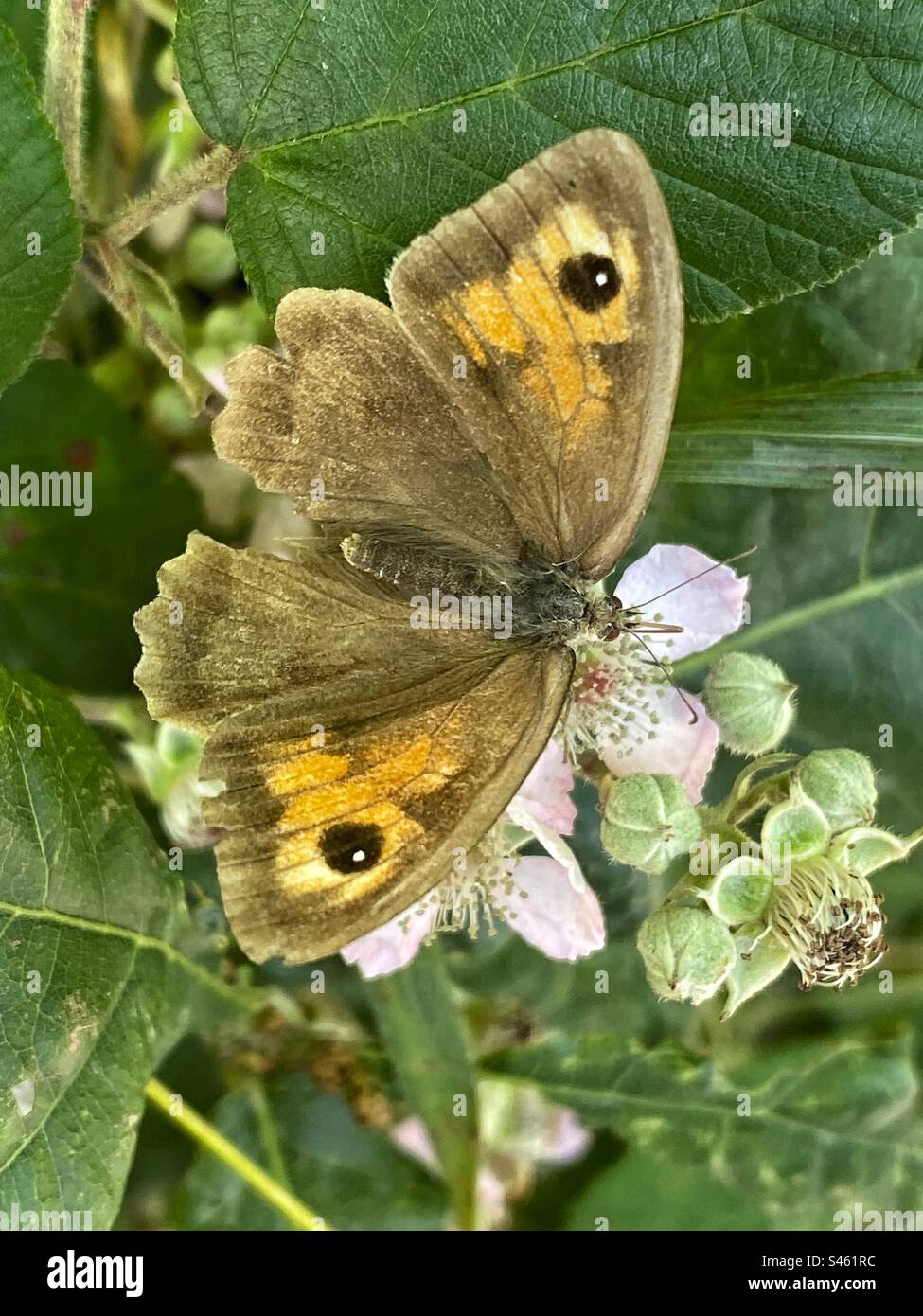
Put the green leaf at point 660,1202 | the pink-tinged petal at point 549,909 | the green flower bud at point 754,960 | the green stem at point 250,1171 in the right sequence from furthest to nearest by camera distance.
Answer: the green leaf at point 660,1202
the green stem at point 250,1171
the pink-tinged petal at point 549,909
the green flower bud at point 754,960

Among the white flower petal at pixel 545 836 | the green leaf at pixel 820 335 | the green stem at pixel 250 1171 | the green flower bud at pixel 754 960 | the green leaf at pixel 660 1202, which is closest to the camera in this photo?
the green flower bud at pixel 754 960

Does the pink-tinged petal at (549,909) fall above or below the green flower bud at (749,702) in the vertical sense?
below

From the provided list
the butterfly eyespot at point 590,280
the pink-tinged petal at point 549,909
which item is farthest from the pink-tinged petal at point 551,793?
the butterfly eyespot at point 590,280

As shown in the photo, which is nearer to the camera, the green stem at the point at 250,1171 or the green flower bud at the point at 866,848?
the green flower bud at the point at 866,848

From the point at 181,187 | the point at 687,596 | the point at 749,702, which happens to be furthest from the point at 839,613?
the point at 181,187

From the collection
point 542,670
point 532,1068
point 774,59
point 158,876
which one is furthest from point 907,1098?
point 774,59

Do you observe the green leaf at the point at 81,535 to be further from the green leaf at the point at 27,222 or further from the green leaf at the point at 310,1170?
the green leaf at the point at 310,1170

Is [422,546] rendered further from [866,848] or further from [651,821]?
[866,848]
